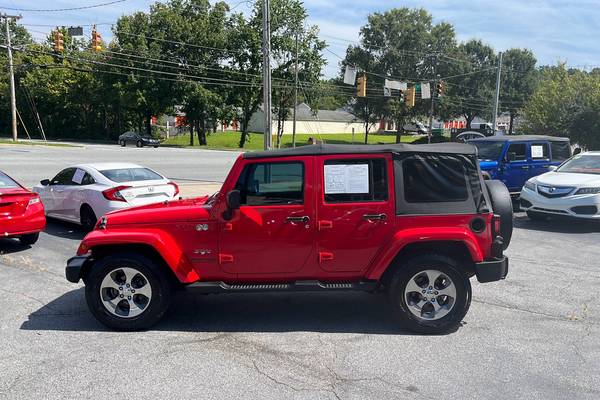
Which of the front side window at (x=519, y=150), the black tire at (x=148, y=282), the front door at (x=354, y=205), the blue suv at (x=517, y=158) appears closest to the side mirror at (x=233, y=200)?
the front door at (x=354, y=205)

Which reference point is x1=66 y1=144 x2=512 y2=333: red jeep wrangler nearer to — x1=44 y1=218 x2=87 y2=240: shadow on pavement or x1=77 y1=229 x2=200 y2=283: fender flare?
x1=77 y1=229 x2=200 y2=283: fender flare

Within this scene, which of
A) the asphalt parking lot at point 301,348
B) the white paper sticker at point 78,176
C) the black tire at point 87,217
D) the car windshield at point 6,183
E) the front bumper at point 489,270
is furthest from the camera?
the white paper sticker at point 78,176

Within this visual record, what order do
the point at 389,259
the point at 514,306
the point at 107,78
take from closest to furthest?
the point at 389,259 < the point at 514,306 < the point at 107,78

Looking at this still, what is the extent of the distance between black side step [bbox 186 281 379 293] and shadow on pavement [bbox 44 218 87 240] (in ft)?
17.7

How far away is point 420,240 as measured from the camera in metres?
4.69

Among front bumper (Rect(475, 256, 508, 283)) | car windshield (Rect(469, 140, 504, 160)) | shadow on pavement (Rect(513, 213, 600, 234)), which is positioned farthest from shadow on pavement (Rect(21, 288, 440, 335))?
car windshield (Rect(469, 140, 504, 160))

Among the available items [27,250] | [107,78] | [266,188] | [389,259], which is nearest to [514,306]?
[389,259]

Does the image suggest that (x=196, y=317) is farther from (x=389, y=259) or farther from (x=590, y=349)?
(x=590, y=349)

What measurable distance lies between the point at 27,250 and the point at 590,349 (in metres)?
7.92

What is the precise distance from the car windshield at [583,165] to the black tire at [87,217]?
10082 mm

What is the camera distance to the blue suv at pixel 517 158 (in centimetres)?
1323

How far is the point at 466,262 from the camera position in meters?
4.98

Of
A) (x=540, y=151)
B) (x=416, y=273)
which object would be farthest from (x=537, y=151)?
(x=416, y=273)

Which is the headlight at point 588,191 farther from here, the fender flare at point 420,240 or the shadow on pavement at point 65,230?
the shadow on pavement at point 65,230
